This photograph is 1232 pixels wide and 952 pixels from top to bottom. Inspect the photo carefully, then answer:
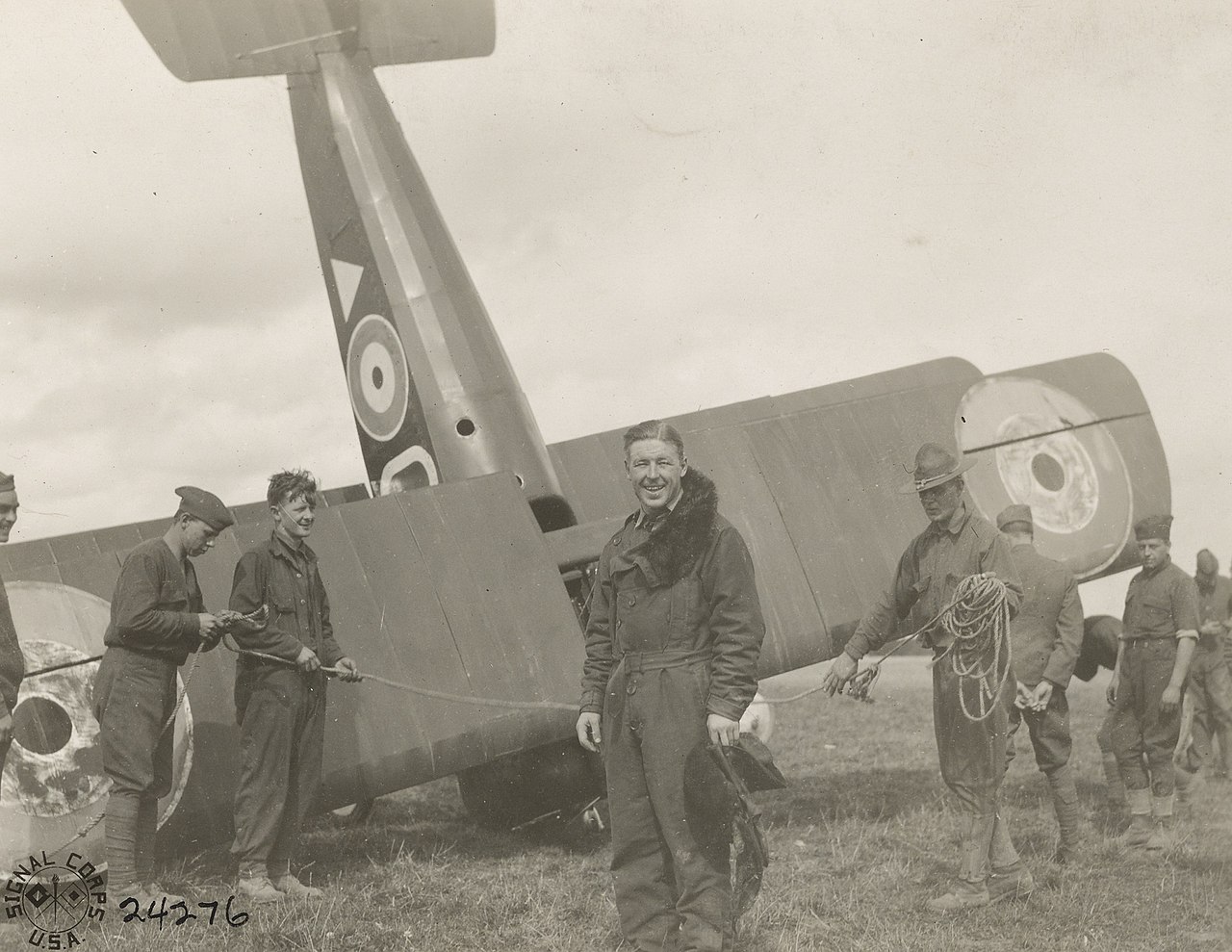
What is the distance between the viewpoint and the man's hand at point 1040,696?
5117mm

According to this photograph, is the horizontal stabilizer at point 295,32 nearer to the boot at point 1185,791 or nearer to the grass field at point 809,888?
the grass field at point 809,888

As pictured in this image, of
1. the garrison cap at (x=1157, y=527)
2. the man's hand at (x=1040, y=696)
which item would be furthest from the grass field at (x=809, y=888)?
the garrison cap at (x=1157, y=527)

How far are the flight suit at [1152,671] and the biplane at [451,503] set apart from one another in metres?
1.42

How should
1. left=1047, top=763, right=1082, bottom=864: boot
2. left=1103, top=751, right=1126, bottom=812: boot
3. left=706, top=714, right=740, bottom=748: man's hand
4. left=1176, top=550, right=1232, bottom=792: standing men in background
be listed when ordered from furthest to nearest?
1. left=1176, top=550, right=1232, bottom=792: standing men in background
2. left=1103, top=751, right=1126, bottom=812: boot
3. left=1047, top=763, right=1082, bottom=864: boot
4. left=706, top=714, right=740, bottom=748: man's hand

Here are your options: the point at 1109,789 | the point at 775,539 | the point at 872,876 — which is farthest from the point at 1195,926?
the point at 775,539

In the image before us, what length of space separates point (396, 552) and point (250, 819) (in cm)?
150

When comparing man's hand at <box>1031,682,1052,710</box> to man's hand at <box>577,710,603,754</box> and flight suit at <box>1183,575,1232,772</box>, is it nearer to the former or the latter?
man's hand at <box>577,710,603,754</box>

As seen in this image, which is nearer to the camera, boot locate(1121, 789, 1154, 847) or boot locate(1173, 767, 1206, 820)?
boot locate(1121, 789, 1154, 847)

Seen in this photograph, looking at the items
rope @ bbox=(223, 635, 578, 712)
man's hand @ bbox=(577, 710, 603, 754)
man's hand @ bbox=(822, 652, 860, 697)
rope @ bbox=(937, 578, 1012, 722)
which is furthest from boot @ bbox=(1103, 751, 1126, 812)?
man's hand @ bbox=(577, 710, 603, 754)

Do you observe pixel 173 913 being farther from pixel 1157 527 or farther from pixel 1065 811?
pixel 1157 527

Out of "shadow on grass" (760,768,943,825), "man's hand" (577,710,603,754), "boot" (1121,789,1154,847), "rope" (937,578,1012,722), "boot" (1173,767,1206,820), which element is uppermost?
"man's hand" (577,710,603,754)

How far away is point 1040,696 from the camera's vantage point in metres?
5.15

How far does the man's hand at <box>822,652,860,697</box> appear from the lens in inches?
171

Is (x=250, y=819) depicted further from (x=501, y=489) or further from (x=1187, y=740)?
(x=1187, y=740)
